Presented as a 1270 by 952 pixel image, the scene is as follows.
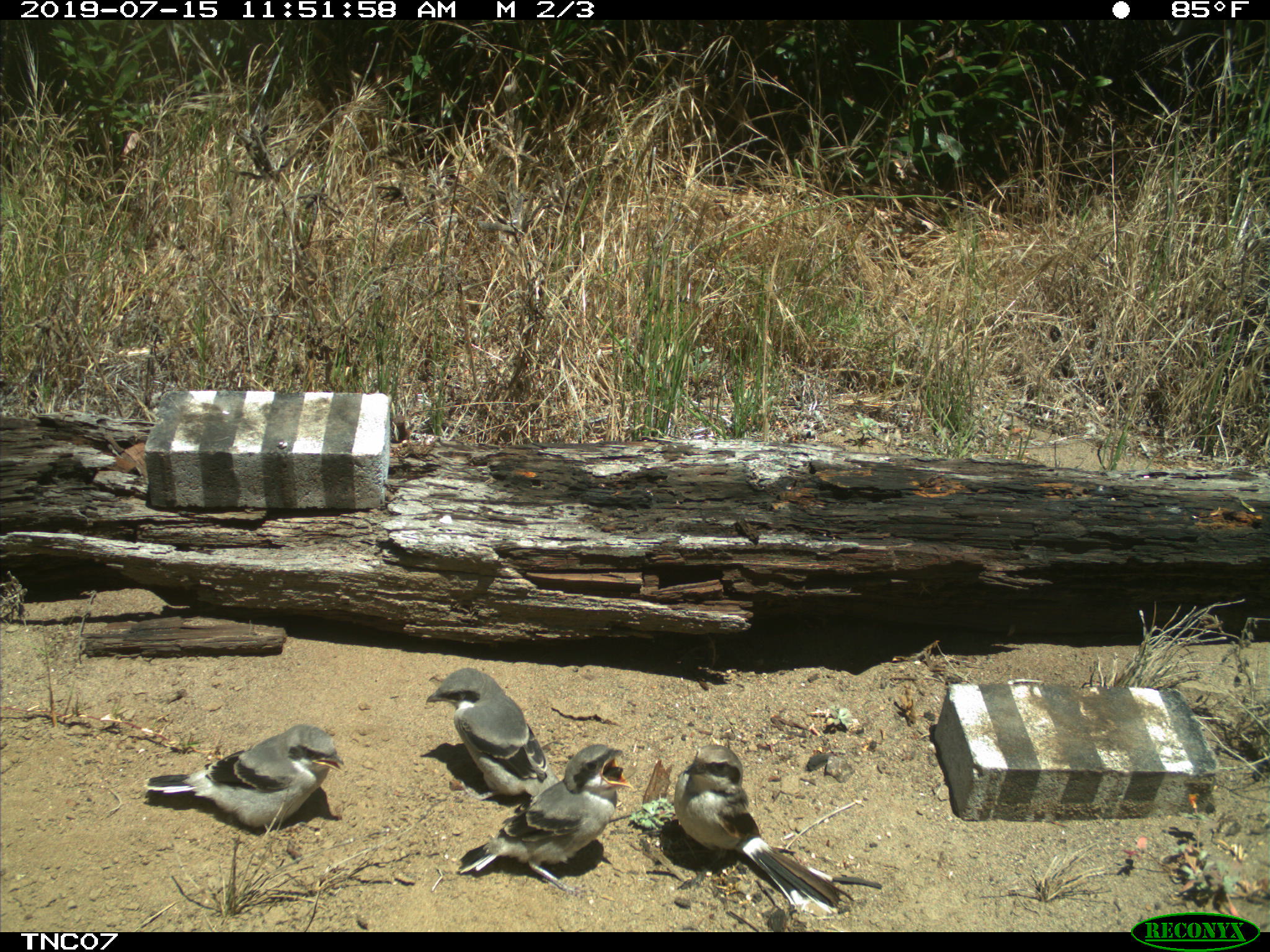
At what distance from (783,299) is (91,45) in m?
4.67

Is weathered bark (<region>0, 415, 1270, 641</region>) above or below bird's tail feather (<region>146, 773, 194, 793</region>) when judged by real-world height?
above

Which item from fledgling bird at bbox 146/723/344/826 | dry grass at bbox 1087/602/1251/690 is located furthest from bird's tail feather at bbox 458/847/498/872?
dry grass at bbox 1087/602/1251/690

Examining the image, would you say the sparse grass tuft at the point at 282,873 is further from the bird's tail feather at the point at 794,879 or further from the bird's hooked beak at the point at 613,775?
the bird's tail feather at the point at 794,879

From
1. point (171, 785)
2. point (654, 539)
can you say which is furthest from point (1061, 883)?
point (171, 785)

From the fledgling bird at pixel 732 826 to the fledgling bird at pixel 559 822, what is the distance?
249 millimetres

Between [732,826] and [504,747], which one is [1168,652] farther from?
[504,747]

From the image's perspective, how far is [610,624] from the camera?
10.1 ft

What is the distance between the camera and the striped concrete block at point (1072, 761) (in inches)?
101

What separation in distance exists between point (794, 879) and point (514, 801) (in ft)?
2.95

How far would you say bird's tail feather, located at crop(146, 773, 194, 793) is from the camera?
246 cm

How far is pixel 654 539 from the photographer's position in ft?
9.80
